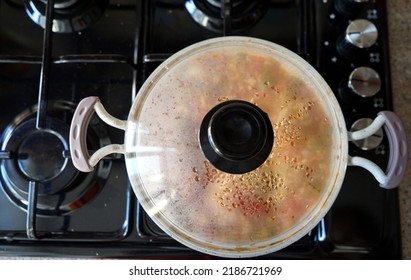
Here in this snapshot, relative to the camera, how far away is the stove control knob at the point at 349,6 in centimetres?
69

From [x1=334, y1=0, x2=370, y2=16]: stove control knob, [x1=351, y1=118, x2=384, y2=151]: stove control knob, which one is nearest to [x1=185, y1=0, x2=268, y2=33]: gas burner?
[x1=334, y1=0, x2=370, y2=16]: stove control knob

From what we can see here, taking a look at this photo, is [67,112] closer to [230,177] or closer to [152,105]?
[152,105]

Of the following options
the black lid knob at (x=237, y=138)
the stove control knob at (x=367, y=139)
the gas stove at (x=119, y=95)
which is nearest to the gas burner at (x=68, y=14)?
the gas stove at (x=119, y=95)

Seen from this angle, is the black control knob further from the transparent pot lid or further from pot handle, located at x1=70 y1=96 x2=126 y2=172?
pot handle, located at x1=70 y1=96 x2=126 y2=172

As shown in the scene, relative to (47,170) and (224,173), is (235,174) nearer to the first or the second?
(224,173)

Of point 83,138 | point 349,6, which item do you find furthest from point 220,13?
point 83,138

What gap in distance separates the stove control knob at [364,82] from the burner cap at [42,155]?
0.43m

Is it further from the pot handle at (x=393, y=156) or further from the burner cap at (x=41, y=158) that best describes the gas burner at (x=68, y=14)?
the pot handle at (x=393, y=156)

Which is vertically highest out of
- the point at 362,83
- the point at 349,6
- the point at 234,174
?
the point at 349,6

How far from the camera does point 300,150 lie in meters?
0.59

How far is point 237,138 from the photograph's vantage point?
0.53 meters

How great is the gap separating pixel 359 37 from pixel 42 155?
1.61 feet

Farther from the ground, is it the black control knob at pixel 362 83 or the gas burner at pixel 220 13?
the gas burner at pixel 220 13
